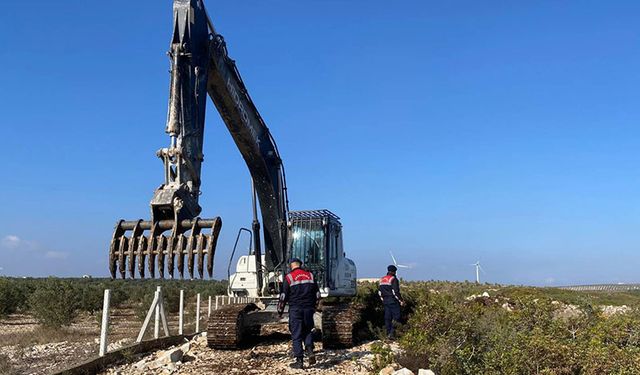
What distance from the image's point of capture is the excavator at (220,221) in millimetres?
8945

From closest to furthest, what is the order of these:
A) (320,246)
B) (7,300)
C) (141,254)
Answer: (141,254), (320,246), (7,300)

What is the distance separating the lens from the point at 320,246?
45.1 ft

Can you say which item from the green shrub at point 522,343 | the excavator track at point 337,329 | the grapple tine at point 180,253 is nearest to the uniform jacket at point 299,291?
the excavator track at point 337,329

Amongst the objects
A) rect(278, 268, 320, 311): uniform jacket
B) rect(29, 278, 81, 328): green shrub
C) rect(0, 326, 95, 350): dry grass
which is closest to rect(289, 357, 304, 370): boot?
rect(278, 268, 320, 311): uniform jacket

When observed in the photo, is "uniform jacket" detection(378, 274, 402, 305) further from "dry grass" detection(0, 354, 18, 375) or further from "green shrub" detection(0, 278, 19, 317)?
"green shrub" detection(0, 278, 19, 317)

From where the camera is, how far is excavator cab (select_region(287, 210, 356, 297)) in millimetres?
13633

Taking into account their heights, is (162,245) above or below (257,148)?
below

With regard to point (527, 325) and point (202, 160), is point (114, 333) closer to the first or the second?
point (202, 160)

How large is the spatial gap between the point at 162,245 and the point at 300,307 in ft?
8.79

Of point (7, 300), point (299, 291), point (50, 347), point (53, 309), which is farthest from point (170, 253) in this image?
point (7, 300)

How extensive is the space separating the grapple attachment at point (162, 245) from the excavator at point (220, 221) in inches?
0.6

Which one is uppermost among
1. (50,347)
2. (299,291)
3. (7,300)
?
(299,291)

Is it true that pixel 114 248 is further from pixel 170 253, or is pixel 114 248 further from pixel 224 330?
pixel 224 330

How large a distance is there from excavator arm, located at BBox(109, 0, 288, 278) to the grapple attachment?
0.01 metres
